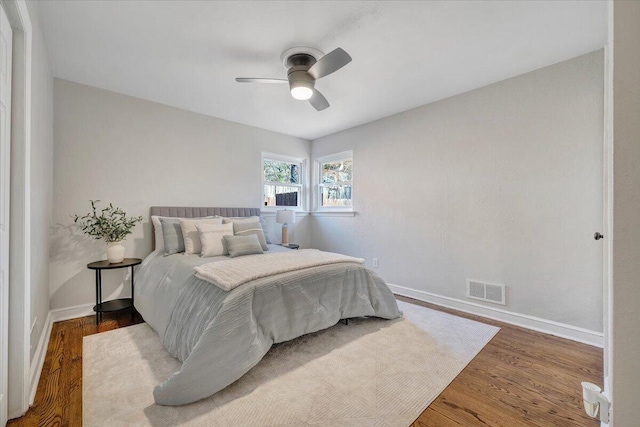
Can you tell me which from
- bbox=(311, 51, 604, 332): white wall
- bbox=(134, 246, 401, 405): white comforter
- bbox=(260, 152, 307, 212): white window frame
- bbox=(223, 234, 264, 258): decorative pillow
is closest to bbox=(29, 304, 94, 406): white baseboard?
bbox=(134, 246, 401, 405): white comforter

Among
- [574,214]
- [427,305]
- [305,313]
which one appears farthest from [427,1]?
[427,305]

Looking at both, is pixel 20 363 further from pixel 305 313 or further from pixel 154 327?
pixel 305 313

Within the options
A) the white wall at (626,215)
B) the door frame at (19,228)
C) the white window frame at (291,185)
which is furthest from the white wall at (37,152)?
the white wall at (626,215)

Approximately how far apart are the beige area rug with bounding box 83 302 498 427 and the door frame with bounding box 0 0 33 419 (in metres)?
0.34

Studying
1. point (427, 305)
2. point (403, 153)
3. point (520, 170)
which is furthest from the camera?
point (403, 153)

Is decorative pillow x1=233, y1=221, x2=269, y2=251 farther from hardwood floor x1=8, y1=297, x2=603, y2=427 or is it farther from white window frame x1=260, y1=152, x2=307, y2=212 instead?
hardwood floor x1=8, y1=297, x2=603, y2=427

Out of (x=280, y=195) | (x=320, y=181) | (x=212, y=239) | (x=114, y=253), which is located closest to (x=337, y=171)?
(x=320, y=181)

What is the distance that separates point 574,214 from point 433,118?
174 centimetres

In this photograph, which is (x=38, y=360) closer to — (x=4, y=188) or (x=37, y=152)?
(x=4, y=188)

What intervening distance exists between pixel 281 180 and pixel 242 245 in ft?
6.95

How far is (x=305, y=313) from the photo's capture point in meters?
2.18

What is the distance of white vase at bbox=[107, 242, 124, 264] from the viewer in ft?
9.11

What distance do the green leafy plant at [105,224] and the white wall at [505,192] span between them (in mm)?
3133

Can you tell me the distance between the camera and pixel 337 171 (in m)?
4.79
